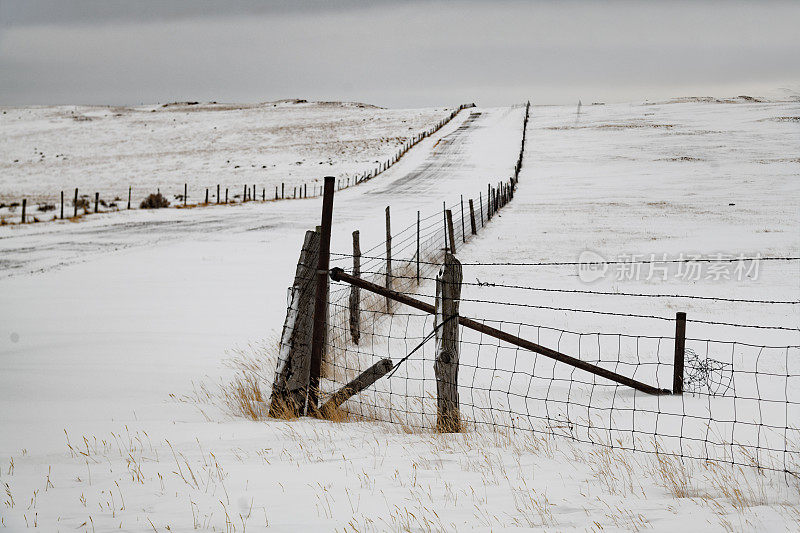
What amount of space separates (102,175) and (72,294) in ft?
158

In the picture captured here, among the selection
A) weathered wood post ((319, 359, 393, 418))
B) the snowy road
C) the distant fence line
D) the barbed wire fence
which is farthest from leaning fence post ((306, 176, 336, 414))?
the distant fence line

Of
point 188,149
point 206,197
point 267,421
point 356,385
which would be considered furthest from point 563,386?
point 188,149

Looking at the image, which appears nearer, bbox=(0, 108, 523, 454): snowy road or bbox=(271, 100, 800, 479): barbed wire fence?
bbox=(271, 100, 800, 479): barbed wire fence

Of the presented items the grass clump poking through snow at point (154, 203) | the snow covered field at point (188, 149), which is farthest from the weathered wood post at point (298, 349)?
the grass clump poking through snow at point (154, 203)

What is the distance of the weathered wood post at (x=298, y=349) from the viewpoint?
5.85 meters

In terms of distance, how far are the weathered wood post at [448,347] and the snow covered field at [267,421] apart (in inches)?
9.8

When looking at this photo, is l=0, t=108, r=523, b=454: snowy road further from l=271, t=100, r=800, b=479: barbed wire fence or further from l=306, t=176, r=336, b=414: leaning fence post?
l=271, t=100, r=800, b=479: barbed wire fence

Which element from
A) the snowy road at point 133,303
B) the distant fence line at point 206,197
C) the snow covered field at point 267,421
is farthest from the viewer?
the distant fence line at point 206,197

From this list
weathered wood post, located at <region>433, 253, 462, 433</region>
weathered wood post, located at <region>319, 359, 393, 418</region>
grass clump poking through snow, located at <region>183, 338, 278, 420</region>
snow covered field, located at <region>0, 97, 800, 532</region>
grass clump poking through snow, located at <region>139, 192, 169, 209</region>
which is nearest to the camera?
snow covered field, located at <region>0, 97, 800, 532</region>

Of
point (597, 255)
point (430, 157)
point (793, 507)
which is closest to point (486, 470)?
point (793, 507)

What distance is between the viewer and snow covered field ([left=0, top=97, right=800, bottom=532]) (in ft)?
12.9

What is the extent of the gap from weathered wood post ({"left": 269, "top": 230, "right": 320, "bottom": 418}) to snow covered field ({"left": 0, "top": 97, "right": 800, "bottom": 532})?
31 centimetres

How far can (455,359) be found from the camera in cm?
537

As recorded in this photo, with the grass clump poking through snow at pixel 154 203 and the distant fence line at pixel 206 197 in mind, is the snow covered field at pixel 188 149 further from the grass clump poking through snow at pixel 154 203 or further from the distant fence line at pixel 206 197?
the grass clump poking through snow at pixel 154 203
